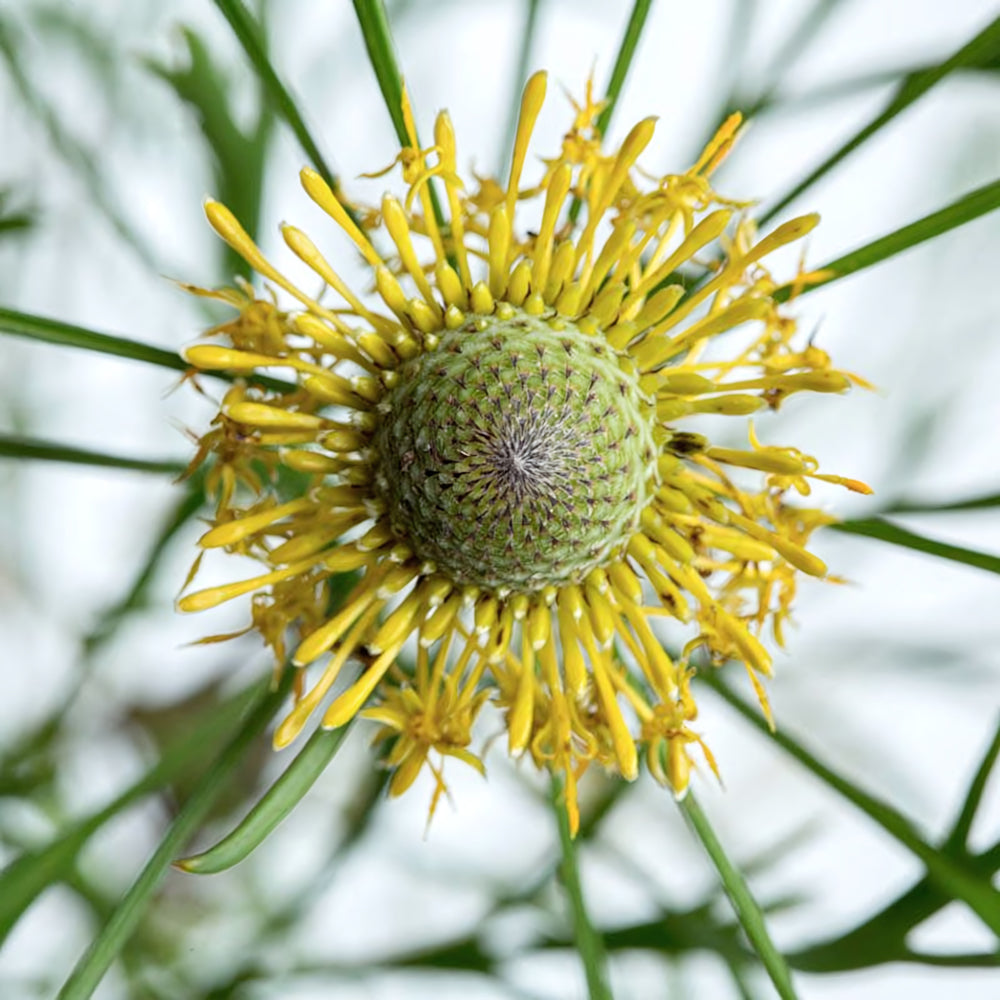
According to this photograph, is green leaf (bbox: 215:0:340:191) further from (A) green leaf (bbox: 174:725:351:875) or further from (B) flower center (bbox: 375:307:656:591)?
(A) green leaf (bbox: 174:725:351:875)

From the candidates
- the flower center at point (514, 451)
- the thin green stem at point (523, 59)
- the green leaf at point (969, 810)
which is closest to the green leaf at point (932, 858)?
the green leaf at point (969, 810)

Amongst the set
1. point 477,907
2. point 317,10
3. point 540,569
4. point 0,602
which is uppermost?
point 317,10

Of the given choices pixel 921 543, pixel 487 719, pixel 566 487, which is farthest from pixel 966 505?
pixel 487 719

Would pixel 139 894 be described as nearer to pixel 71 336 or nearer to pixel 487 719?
pixel 71 336

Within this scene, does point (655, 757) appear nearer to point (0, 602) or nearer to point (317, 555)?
point (317, 555)

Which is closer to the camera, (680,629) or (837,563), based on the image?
(680,629)

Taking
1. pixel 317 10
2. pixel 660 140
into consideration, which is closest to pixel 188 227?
pixel 317 10

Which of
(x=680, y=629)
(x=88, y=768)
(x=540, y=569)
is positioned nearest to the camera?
(x=540, y=569)

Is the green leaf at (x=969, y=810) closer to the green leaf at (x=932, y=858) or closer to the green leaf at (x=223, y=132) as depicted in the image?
the green leaf at (x=932, y=858)
